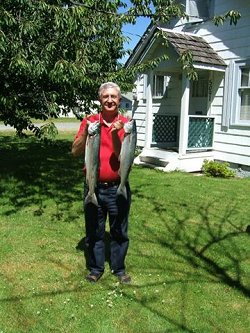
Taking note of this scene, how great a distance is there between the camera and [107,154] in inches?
169

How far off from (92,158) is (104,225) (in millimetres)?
902

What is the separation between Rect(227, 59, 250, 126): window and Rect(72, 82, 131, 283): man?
751cm

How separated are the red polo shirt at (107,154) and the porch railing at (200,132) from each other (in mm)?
7607

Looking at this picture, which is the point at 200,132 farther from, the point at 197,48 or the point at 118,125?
the point at 118,125

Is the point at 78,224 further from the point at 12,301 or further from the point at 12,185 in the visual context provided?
the point at 12,185

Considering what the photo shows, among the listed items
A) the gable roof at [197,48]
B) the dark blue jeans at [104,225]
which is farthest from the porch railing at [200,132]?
the dark blue jeans at [104,225]

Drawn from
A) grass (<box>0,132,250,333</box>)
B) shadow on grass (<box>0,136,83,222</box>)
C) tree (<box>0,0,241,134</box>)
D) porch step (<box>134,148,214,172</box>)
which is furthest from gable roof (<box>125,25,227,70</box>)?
shadow on grass (<box>0,136,83,222</box>)

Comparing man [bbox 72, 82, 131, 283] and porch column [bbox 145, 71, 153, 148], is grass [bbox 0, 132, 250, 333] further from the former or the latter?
porch column [bbox 145, 71, 153, 148]

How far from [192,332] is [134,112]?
12.3 meters

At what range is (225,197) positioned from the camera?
8602mm

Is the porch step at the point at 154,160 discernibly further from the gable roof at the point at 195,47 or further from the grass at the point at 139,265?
the gable roof at the point at 195,47

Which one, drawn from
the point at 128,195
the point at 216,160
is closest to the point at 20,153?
the point at 216,160

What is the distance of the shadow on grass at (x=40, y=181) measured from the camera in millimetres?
7547

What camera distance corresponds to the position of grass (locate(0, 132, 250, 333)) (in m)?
4.04
